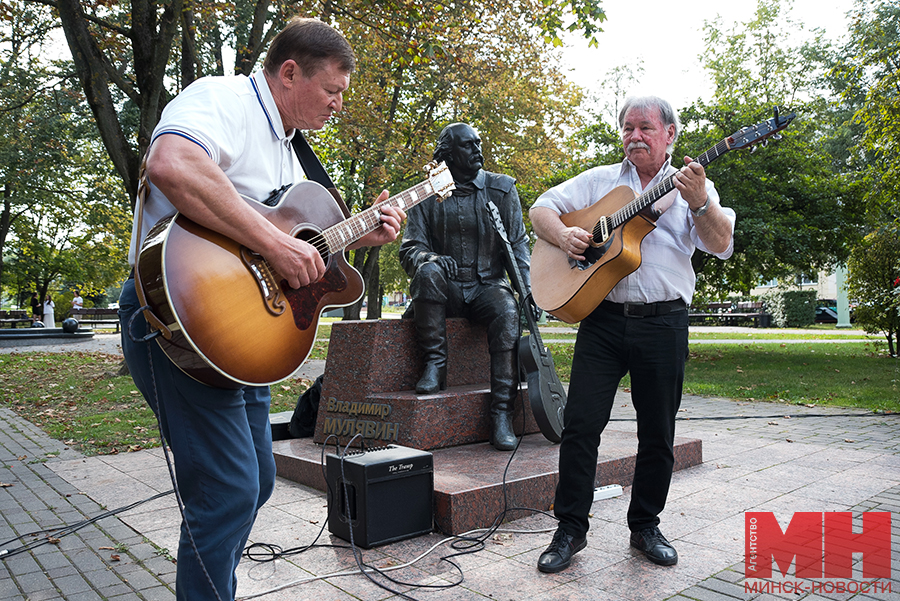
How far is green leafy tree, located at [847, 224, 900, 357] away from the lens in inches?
559

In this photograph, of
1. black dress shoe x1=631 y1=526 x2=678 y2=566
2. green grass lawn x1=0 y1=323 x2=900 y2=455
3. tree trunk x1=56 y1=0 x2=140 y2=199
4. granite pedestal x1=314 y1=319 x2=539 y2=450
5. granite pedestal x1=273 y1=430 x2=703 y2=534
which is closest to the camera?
black dress shoe x1=631 y1=526 x2=678 y2=566

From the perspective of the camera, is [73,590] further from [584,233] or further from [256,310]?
[584,233]

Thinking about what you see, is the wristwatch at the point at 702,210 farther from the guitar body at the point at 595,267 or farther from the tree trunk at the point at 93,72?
the tree trunk at the point at 93,72

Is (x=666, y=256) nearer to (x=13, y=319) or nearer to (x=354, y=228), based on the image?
(x=354, y=228)

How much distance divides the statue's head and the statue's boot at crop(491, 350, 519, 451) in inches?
60.0

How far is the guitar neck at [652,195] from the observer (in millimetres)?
3066

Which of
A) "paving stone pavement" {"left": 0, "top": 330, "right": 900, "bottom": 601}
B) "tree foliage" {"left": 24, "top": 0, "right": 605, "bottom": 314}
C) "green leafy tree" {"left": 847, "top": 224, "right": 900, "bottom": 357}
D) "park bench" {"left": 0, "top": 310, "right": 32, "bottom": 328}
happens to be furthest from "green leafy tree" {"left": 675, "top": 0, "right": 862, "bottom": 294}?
"park bench" {"left": 0, "top": 310, "right": 32, "bottom": 328}

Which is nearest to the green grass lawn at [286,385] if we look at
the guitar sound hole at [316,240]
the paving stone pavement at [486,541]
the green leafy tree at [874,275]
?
the green leafy tree at [874,275]

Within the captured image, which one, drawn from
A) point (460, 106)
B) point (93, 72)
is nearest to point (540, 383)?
point (93, 72)

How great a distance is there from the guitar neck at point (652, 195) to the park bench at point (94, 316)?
34083 millimetres

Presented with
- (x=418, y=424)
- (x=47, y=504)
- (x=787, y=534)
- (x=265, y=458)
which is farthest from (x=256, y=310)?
(x=47, y=504)

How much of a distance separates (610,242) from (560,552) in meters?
1.57

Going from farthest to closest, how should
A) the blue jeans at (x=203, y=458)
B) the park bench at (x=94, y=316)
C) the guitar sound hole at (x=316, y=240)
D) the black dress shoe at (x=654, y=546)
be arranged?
1. the park bench at (x=94, y=316)
2. the black dress shoe at (x=654, y=546)
3. the guitar sound hole at (x=316, y=240)
4. the blue jeans at (x=203, y=458)

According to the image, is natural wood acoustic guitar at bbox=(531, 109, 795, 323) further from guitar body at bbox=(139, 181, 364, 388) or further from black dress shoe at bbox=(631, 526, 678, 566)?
guitar body at bbox=(139, 181, 364, 388)
